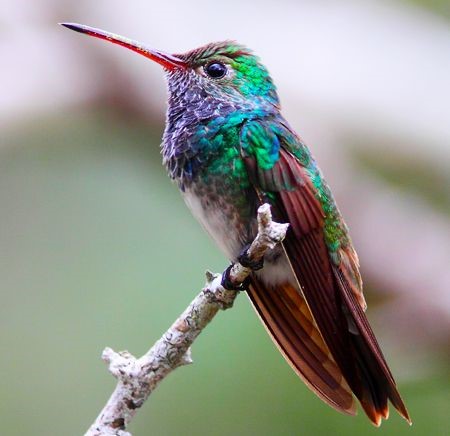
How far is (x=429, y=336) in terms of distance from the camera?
371cm

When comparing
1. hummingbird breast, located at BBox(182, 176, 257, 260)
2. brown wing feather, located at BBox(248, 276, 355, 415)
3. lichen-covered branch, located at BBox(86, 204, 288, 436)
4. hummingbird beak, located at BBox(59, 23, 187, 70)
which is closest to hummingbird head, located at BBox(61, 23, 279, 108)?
hummingbird beak, located at BBox(59, 23, 187, 70)

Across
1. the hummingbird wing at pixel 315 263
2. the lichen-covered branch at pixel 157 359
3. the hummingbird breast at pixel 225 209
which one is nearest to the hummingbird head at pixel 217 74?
the hummingbird wing at pixel 315 263

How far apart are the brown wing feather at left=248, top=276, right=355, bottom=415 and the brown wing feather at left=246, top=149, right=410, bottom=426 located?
0.13 meters

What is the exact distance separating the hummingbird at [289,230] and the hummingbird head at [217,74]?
1cm

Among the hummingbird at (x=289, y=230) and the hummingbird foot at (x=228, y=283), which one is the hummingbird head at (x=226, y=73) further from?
the hummingbird foot at (x=228, y=283)

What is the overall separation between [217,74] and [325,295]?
90cm

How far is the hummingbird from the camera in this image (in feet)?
8.68

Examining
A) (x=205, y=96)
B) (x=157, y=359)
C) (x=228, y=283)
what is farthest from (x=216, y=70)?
(x=157, y=359)

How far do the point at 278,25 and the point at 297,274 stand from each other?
3.42m

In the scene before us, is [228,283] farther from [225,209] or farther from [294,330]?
[294,330]

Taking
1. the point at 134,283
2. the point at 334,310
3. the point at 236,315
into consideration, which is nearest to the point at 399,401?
the point at 334,310

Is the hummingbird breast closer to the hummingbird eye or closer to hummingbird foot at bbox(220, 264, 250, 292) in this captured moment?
hummingbird foot at bbox(220, 264, 250, 292)

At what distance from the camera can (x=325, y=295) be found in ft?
8.71

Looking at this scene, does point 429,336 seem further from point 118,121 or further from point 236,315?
point 118,121
